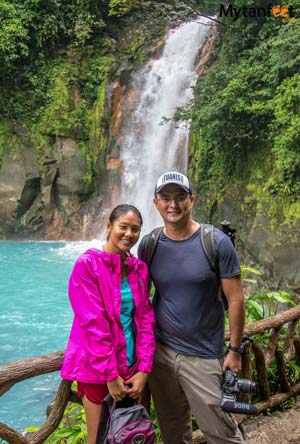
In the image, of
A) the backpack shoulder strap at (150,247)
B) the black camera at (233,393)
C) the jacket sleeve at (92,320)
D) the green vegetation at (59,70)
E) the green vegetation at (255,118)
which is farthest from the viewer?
the green vegetation at (59,70)

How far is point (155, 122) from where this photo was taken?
14750mm

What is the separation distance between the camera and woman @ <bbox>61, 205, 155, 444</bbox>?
5.99ft

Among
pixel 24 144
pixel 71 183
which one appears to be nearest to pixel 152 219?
pixel 71 183

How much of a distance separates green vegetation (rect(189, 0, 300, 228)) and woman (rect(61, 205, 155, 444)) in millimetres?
6239

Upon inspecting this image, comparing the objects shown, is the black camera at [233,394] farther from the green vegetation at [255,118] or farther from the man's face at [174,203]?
the green vegetation at [255,118]

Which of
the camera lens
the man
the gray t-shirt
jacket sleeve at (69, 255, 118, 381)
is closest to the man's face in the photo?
the man

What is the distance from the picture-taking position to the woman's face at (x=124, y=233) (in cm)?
205

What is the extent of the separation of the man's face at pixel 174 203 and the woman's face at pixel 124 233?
173 millimetres

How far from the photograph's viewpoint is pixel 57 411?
217 cm

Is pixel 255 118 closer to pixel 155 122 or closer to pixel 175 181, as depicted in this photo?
pixel 155 122

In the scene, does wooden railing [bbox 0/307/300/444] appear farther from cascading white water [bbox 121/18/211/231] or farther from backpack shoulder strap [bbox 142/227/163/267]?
cascading white water [bbox 121/18/211/231]

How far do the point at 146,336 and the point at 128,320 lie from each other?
12cm

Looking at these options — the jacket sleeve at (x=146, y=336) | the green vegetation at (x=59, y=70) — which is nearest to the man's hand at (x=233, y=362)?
the jacket sleeve at (x=146, y=336)

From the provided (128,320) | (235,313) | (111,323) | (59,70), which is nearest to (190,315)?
(235,313)
